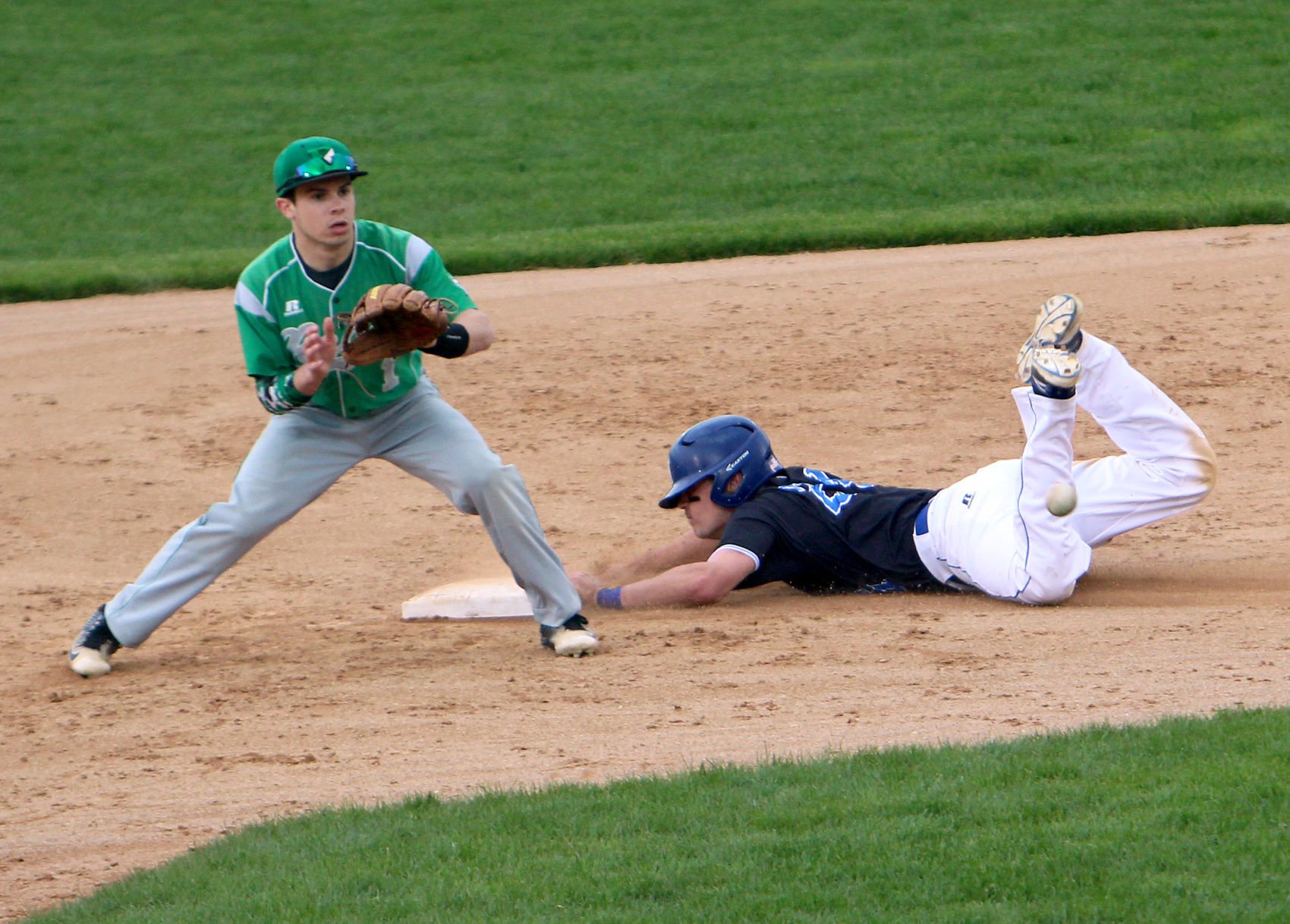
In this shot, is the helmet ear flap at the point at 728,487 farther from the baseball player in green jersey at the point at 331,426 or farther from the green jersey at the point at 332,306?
the green jersey at the point at 332,306

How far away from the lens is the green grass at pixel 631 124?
12498mm

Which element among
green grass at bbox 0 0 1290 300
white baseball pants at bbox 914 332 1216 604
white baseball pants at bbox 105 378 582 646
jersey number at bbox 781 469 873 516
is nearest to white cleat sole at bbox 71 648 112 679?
white baseball pants at bbox 105 378 582 646

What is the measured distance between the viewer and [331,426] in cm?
579

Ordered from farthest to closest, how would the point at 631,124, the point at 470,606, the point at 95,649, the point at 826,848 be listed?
the point at 631,124, the point at 470,606, the point at 95,649, the point at 826,848

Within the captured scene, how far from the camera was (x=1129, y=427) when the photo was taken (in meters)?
6.28

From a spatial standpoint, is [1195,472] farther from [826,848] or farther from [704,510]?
[826,848]

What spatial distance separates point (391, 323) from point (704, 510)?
1734mm

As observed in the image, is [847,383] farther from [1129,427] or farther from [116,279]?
[116,279]

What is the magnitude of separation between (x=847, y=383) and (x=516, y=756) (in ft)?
15.6

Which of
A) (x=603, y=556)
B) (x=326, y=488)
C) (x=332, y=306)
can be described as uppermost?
(x=332, y=306)

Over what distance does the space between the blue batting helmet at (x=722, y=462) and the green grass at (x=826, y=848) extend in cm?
204

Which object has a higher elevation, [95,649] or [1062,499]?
[1062,499]

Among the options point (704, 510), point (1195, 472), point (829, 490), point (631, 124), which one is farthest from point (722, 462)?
point (631, 124)

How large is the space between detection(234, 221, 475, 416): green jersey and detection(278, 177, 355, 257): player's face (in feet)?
0.46
